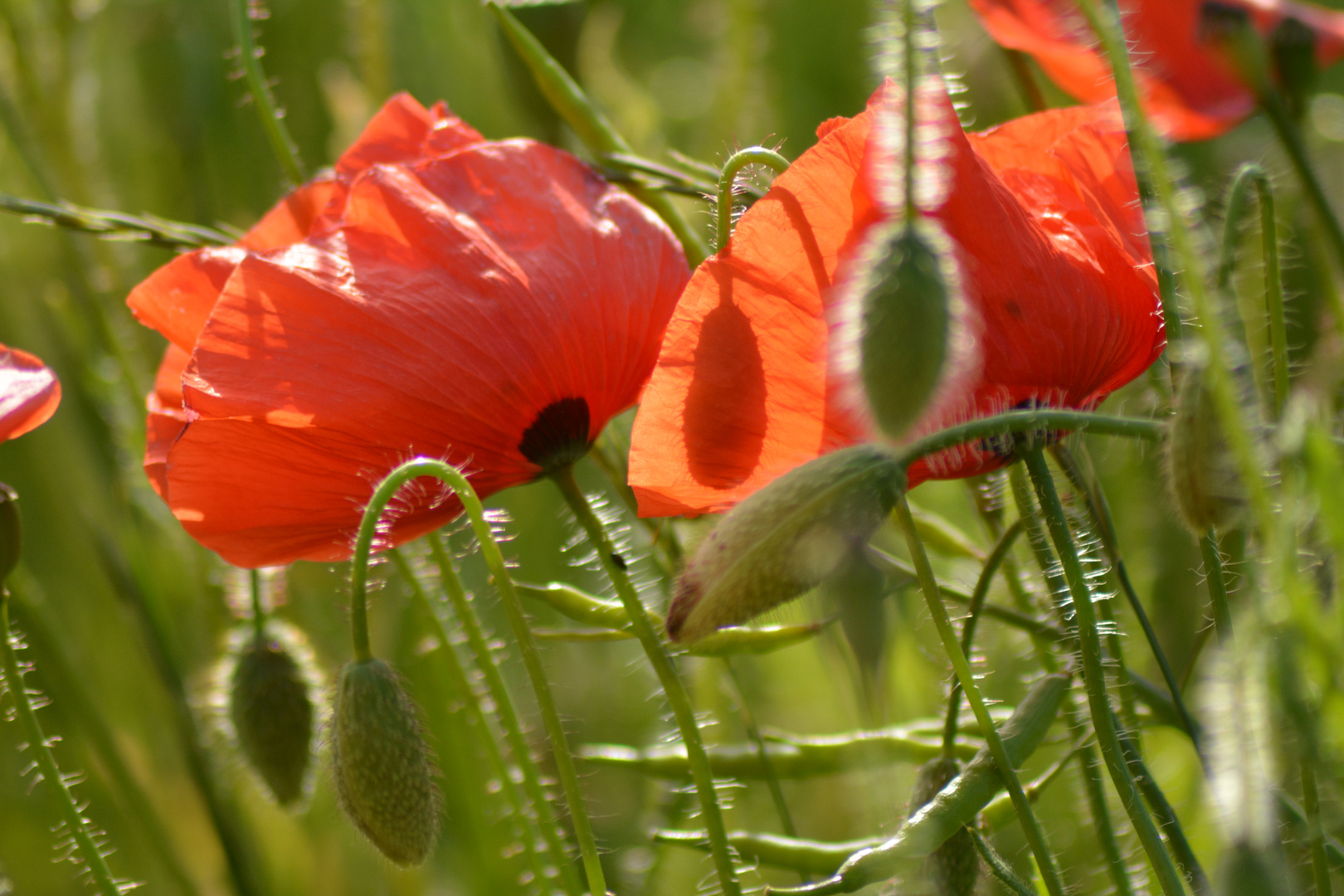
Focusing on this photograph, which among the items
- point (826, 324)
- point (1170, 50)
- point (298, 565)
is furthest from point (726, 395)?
point (298, 565)

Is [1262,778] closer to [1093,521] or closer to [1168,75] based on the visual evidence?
[1093,521]

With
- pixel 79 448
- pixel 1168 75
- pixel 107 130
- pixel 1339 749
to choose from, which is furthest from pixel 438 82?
pixel 1339 749

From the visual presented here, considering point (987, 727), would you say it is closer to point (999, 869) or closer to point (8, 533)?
point (999, 869)

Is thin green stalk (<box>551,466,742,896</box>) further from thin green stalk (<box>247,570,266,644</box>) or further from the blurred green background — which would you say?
thin green stalk (<box>247,570,266,644</box>)

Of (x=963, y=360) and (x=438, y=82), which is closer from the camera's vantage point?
(x=963, y=360)

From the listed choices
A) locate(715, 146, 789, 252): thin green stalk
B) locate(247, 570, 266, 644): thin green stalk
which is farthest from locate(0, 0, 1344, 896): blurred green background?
locate(715, 146, 789, 252): thin green stalk

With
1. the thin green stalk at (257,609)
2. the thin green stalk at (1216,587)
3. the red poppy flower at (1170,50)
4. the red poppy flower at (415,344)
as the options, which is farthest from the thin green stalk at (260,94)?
the thin green stalk at (1216,587)
